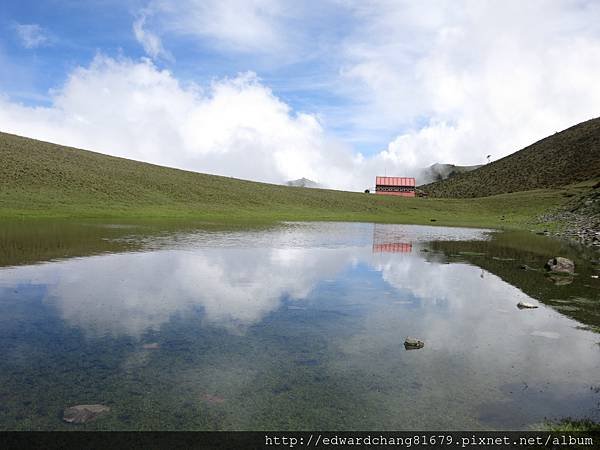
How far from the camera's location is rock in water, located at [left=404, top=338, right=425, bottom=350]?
11.6 metres

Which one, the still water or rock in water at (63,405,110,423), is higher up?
the still water

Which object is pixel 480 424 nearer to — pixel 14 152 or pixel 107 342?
pixel 107 342

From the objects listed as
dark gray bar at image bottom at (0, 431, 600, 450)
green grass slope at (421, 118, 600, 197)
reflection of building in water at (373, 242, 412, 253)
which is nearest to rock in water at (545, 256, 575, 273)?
reflection of building in water at (373, 242, 412, 253)

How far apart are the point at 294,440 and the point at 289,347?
4200 millimetres

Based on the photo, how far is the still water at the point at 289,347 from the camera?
314 inches

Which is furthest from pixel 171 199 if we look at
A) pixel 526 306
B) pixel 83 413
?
pixel 83 413

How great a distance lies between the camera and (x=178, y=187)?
95062 millimetres

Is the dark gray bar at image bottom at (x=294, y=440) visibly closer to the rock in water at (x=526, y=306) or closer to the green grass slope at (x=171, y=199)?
the rock in water at (x=526, y=306)

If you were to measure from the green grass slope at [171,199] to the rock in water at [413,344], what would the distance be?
53.7m

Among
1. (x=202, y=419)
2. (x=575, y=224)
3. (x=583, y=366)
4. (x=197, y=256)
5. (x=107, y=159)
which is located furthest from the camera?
(x=107, y=159)

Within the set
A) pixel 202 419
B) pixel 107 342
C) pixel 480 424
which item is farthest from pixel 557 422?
pixel 107 342

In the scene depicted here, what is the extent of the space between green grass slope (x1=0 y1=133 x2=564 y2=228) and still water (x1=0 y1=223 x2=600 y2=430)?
44.7 m

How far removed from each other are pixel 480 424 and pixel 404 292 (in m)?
11.0

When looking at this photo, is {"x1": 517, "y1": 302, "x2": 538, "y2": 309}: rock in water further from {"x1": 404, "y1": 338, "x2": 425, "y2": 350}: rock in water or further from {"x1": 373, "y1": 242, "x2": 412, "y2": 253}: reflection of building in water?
{"x1": 373, "y1": 242, "x2": 412, "y2": 253}: reflection of building in water
